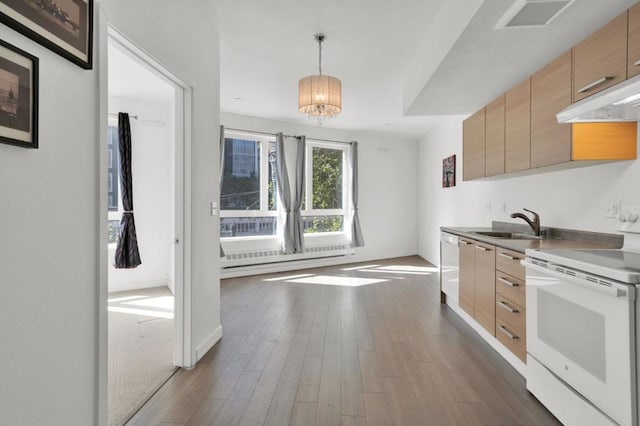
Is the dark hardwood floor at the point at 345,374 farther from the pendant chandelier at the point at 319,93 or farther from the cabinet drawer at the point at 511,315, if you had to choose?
the pendant chandelier at the point at 319,93

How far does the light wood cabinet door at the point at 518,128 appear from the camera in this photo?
2.75 meters

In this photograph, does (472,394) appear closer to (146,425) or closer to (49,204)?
(146,425)

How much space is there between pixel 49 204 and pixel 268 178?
4.94m

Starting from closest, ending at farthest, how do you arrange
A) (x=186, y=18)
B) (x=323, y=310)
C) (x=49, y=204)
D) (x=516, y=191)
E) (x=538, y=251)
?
(x=49, y=204) < (x=538, y=251) < (x=186, y=18) < (x=516, y=191) < (x=323, y=310)

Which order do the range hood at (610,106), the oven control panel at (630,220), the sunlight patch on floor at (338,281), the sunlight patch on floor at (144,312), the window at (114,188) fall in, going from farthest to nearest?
the sunlight patch on floor at (338,281), the window at (114,188), the sunlight patch on floor at (144,312), the oven control panel at (630,220), the range hood at (610,106)

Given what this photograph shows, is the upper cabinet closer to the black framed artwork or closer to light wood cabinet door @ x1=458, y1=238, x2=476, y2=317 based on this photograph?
light wood cabinet door @ x1=458, y1=238, x2=476, y2=317

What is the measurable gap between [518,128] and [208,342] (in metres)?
3.16

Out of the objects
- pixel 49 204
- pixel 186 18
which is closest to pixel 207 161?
pixel 186 18

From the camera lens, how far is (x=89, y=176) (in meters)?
1.50

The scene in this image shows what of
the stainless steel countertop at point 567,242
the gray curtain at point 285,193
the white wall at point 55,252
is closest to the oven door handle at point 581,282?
the stainless steel countertop at point 567,242

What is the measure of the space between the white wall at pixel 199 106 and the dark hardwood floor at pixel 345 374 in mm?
446

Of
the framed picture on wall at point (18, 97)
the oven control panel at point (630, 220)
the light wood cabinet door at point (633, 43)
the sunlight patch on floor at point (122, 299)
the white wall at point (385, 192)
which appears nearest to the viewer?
the framed picture on wall at point (18, 97)

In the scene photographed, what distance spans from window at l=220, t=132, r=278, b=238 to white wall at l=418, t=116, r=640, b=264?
308 centimetres

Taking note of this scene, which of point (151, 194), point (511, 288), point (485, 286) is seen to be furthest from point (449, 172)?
point (151, 194)
